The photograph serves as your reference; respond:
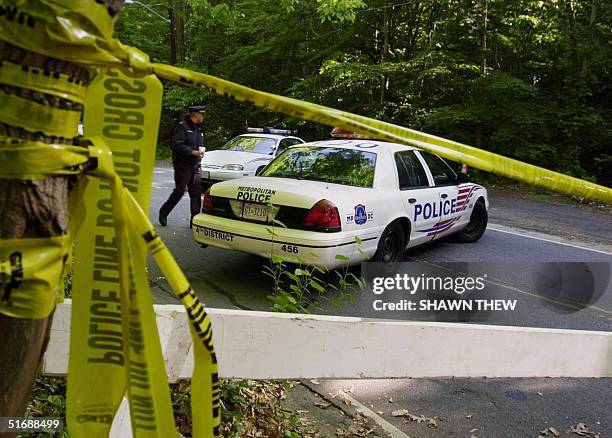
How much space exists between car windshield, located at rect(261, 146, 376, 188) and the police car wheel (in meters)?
0.58

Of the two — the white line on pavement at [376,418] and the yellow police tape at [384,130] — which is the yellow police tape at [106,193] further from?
the white line on pavement at [376,418]

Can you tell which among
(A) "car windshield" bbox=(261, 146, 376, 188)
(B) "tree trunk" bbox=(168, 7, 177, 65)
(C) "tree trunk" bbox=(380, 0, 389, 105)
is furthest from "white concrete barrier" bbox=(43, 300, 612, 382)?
(B) "tree trunk" bbox=(168, 7, 177, 65)

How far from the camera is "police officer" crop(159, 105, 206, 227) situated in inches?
323

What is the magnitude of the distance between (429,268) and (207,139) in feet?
70.9

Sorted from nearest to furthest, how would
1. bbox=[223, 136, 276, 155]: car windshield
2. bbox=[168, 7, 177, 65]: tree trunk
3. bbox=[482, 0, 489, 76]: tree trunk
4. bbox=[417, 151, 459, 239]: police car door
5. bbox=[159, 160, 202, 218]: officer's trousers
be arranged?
bbox=[417, 151, 459, 239]: police car door
bbox=[159, 160, 202, 218]: officer's trousers
bbox=[223, 136, 276, 155]: car windshield
bbox=[482, 0, 489, 76]: tree trunk
bbox=[168, 7, 177, 65]: tree trunk

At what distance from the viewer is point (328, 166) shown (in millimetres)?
6199

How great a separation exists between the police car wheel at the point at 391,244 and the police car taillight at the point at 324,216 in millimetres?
903

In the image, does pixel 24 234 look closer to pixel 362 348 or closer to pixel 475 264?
pixel 362 348

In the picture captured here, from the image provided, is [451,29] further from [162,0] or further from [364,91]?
→ [162,0]

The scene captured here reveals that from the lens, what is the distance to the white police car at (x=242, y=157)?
12383 mm

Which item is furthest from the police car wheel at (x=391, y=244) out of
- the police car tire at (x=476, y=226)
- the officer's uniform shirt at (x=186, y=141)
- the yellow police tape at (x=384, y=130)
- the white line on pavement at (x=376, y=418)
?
the yellow police tape at (x=384, y=130)

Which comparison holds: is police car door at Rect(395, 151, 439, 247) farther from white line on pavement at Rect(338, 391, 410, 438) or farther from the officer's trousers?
the officer's trousers

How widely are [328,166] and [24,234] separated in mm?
5226

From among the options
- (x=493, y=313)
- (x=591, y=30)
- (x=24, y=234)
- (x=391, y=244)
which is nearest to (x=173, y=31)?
(x=591, y=30)
